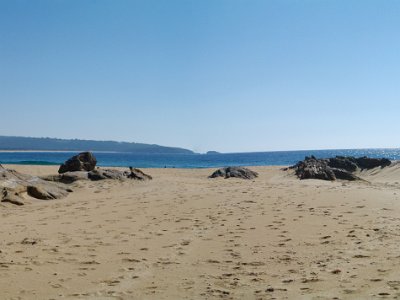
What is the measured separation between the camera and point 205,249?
7207 mm

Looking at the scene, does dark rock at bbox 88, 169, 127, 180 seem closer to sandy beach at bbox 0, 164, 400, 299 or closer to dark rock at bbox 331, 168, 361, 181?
sandy beach at bbox 0, 164, 400, 299

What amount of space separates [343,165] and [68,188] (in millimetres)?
21919

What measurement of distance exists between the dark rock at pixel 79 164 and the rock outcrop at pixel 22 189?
839cm

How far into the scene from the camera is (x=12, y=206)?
1231cm

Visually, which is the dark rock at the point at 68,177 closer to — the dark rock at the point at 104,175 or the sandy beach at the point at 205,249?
the dark rock at the point at 104,175

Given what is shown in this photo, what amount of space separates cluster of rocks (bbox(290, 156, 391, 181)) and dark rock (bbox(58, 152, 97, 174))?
1232cm

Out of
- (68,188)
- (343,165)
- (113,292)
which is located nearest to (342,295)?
(113,292)

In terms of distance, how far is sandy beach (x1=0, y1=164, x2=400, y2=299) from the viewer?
5129 mm

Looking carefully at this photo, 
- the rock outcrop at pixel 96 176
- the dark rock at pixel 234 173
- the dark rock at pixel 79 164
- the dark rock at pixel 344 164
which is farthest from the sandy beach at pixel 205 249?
the dark rock at pixel 344 164

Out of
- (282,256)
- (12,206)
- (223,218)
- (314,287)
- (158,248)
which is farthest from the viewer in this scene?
(12,206)

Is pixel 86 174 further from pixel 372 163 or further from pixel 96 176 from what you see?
pixel 372 163

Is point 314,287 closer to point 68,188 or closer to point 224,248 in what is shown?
point 224,248

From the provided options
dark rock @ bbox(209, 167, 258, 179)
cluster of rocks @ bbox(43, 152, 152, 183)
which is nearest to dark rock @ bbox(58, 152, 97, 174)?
cluster of rocks @ bbox(43, 152, 152, 183)

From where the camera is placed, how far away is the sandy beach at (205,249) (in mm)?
5129
